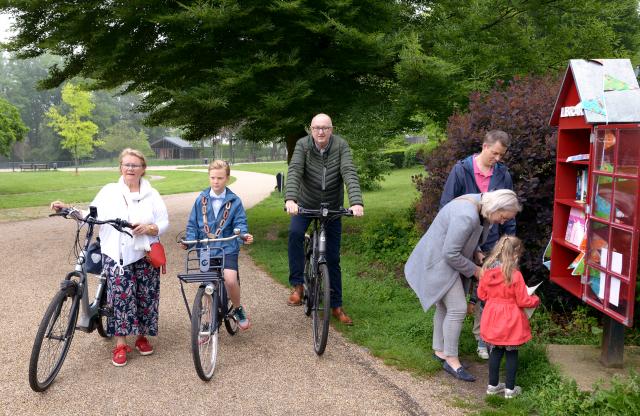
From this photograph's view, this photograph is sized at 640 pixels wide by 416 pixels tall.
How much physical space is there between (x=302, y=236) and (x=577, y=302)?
2.80 m

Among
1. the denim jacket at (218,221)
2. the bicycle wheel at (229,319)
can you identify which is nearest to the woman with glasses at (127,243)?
the denim jacket at (218,221)

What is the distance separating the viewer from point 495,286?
3.92 meters

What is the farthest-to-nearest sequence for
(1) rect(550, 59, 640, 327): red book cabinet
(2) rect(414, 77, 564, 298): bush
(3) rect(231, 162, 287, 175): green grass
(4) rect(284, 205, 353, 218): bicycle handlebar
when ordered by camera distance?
(3) rect(231, 162, 287, 175): green grass < (2) rect(414, 77, 564, 298): bush < (4) rect(284, 205, 353, 218): bicycle handlebar < (1) rect(550, 59, 640, 327): red book cabinet

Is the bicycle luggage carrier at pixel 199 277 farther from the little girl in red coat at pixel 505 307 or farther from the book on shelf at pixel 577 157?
the book on shelf at pixel 577 157

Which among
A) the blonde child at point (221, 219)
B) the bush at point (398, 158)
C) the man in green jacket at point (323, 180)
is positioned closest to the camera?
the blonde child at point (221, 219)

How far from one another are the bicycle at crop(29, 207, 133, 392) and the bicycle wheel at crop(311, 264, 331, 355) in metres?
1.66

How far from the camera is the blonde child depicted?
473 centimetres

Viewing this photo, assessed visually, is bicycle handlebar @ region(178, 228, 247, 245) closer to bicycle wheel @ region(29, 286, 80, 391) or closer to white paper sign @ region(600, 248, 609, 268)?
bicycle wheel @ region(29, 286, 80, 391)

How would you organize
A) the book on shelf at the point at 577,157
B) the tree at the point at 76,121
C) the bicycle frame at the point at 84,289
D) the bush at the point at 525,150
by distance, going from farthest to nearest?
1. the tree at the point at 76,121
2. the bush at the point at 525,150
3. the book on shelf at the point at 577,157
4. the bicycle frame at the point at 84,289

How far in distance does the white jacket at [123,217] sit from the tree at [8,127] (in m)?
24.6

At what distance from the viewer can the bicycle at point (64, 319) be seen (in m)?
3.95

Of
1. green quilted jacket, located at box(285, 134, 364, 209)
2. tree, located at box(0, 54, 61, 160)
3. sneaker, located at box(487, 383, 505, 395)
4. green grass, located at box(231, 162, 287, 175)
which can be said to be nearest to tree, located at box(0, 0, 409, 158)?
green quilted jacket, located at box(285, 134, 364, 209)

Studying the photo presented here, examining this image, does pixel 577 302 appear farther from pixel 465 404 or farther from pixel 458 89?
pixel 458 89

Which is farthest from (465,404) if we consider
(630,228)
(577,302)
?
(577,302)
